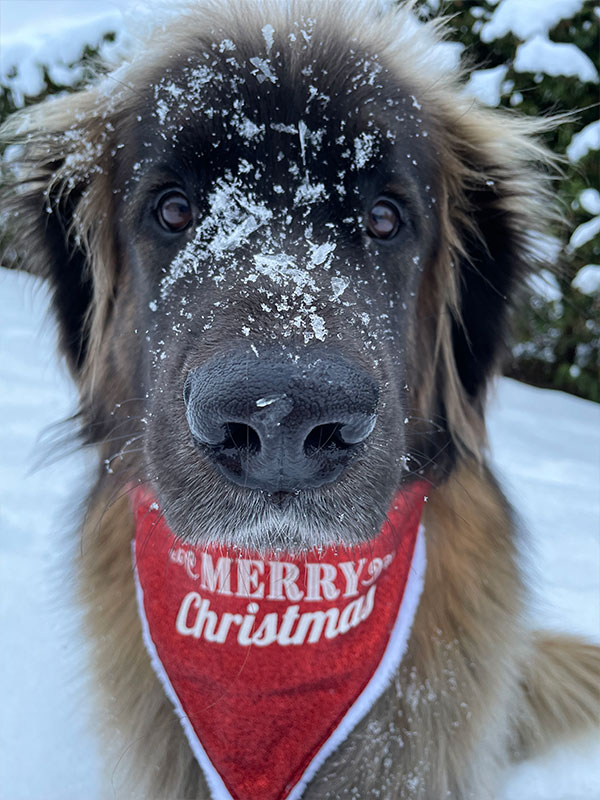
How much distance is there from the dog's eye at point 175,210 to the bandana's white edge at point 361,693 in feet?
2.90

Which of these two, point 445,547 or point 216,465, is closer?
point 216,465

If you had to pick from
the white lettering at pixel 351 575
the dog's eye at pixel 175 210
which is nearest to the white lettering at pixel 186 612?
the white lettering at pixel 351 575

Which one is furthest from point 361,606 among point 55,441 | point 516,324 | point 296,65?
point 296,65

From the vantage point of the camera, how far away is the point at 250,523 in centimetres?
143

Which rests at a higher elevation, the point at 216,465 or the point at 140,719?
the point at 216,465

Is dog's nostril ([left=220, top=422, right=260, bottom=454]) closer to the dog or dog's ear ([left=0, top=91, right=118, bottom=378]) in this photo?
the dog

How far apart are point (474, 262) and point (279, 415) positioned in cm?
121

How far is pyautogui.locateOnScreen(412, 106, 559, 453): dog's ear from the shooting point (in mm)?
2184

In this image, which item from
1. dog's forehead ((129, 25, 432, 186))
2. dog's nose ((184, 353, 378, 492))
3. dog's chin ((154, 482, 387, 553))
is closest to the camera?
dog's nose ((184, 353, 378, 492))

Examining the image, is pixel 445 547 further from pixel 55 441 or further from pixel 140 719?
pixel 55 441

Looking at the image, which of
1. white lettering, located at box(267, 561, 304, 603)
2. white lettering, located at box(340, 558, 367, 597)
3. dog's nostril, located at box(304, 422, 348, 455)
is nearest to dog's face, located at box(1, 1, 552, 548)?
dog's nostril, located at box(304, 422, 348, 455)

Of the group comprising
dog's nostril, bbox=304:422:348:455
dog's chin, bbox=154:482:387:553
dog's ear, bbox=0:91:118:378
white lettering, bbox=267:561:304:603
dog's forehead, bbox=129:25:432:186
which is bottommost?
white lettering, bbox=267:561:304:603

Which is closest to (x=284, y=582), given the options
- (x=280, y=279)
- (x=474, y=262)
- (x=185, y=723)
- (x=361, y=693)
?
(x=361, y=693)

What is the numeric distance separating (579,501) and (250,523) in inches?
95.3
